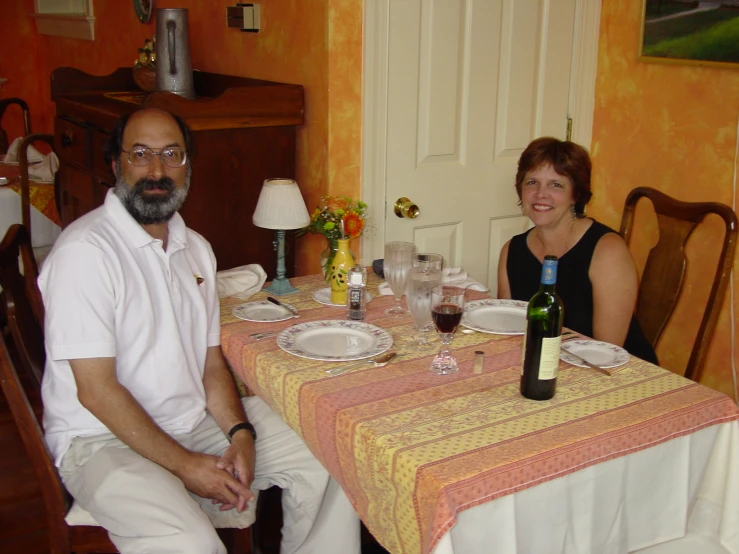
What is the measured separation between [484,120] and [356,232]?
0.96 meters

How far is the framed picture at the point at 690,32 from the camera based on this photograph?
2578mm

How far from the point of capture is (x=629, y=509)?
60.9 inches

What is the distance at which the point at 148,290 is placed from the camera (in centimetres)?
184

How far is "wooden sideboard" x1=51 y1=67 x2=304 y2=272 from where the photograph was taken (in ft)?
8.73

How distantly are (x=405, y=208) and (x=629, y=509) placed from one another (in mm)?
1547

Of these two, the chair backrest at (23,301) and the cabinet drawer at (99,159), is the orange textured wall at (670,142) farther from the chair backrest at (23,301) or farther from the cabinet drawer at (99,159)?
the chair backrest at (23,301)

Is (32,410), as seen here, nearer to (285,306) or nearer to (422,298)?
(285,306)

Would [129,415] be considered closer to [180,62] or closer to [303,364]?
[303,364]

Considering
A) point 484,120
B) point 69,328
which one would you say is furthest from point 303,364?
point 484,120

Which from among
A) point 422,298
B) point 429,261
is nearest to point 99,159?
point 429,261

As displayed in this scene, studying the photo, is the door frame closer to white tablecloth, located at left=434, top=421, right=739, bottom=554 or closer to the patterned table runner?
white tablecloth, located at left=434, top=421, right=739, bottom=554

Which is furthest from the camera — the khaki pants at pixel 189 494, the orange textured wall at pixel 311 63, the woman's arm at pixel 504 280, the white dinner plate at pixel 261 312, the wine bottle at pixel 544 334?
the orange textured wall at pixel 311 63

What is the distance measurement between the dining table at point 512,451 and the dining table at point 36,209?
2.22 meters

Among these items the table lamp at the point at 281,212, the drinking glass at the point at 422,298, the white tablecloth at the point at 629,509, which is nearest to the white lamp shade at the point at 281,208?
the table lamp at the point at 281,212
